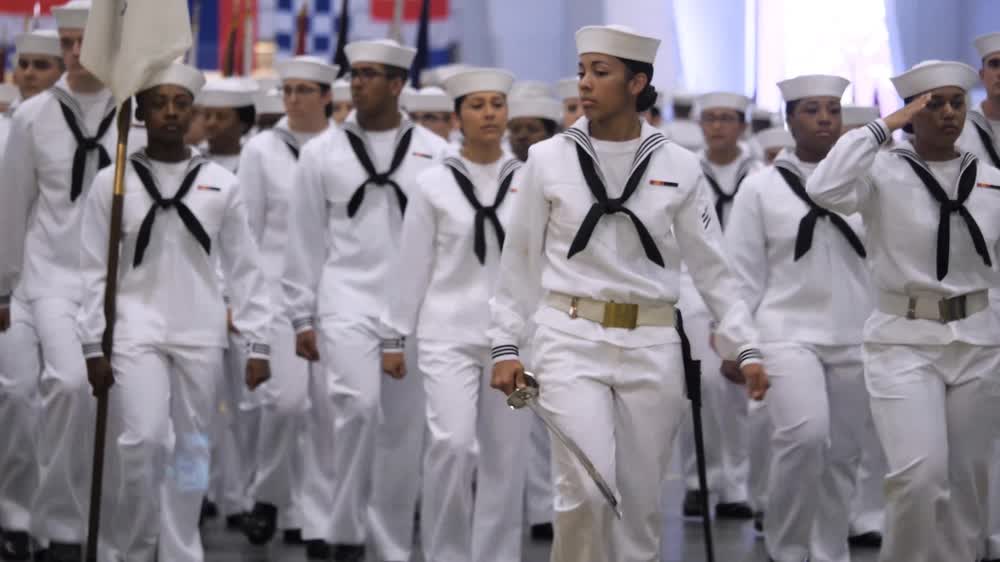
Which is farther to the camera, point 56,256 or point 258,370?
point 56,256

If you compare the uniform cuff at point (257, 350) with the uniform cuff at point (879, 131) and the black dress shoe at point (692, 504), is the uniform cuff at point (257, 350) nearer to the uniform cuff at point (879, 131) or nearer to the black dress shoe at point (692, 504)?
the uniform cuff at point (879, 131)

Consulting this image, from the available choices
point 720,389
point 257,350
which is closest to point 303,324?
point 257,350

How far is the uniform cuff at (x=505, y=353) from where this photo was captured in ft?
22.8

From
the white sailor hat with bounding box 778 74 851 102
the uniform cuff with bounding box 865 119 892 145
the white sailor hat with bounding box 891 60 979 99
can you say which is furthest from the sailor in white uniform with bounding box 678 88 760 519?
the uniform cuff with bounding box 865 119 892 145

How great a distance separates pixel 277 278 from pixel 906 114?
4.31 metres

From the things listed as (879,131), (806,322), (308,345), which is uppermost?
(879,131)

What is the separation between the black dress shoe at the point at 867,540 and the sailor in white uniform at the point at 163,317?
3.56 m

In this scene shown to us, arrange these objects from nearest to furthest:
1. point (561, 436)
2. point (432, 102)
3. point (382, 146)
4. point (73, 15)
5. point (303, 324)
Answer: point (561, 436) < point (303, 324) < point (382, 146) < point (73, 15) < point (432, 102)

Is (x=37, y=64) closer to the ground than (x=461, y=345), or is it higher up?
higher up

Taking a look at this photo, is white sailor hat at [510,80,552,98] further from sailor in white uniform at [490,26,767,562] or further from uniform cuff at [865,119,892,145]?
sailor in white uniform at [490,26,767,562]

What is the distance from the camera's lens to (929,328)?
7.56 m

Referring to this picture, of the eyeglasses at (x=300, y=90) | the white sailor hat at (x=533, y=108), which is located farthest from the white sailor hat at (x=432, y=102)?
the white sailor hat at (x=533, y=108)

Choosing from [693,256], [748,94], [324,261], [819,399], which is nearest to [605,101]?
[693,256]

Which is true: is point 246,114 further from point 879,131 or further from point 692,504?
point 879,131
